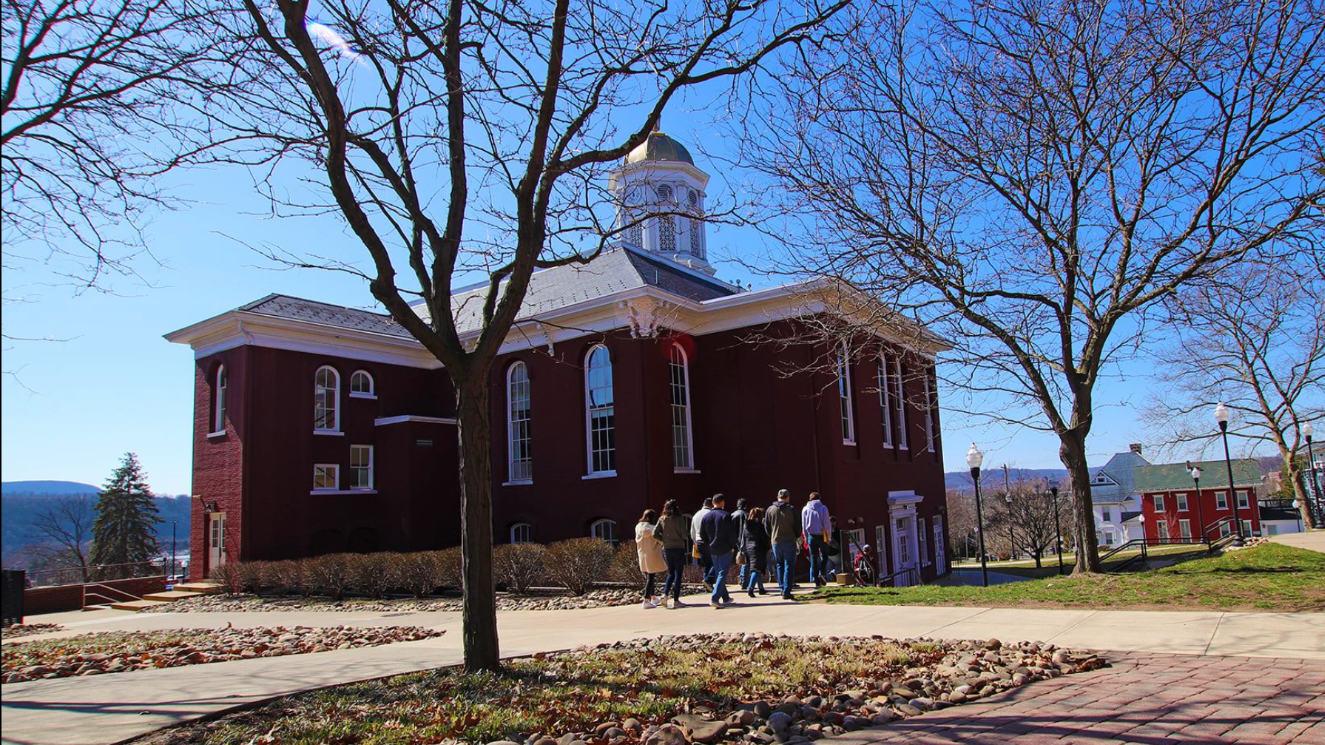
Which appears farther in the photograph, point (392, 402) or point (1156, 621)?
point (392, 402)

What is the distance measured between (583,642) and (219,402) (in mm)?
20573

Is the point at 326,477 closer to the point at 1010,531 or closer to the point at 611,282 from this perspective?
the point at 611,282

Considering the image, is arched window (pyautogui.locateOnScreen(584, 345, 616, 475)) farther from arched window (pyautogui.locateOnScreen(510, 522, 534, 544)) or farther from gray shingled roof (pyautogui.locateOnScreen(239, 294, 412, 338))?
gray shingled roof (pyautogui.locateOnScreen(239, 294, 412, 338))

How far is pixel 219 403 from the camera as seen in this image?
26.4 m

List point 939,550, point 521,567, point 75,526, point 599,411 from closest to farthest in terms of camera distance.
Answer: point 521,567 < point 599,411 < point 939,550 < point 75,526

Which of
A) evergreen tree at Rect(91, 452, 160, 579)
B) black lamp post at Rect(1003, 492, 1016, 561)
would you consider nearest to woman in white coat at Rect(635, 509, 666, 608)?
evergreen tree at Rect(91, 452, 160, 579)

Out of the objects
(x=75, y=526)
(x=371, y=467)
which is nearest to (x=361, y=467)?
(x=371, y=467)

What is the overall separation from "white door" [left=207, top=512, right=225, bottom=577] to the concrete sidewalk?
48.6 ft

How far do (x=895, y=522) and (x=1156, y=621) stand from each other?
1784 centimetres

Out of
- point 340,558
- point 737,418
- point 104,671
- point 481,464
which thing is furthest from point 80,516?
point 481,464

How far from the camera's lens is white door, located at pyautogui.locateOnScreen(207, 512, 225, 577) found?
25453 mm

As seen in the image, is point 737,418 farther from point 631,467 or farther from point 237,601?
point 237,601

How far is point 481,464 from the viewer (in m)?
7.63

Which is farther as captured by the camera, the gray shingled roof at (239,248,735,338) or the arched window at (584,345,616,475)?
the gray shingled roof at (239,248,735,338)
